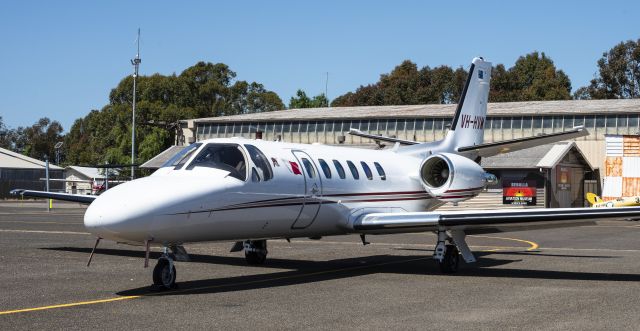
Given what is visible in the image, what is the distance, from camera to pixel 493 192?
5578 cm

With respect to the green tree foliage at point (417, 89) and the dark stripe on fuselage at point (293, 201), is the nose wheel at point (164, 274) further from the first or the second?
the green tree foliage at point (417, 89)

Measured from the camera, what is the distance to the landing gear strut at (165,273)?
41.7 feet

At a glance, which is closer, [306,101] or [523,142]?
[523,142]

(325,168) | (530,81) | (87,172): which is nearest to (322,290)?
(325,168)

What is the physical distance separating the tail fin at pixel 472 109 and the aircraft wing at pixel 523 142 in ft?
2.67

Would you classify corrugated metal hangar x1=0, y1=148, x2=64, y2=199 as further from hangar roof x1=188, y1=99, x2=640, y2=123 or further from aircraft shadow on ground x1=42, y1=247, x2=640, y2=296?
aircraft shadow on ground x1=42, y1=247, x2=640, y2=296

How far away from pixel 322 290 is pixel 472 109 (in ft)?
36.1

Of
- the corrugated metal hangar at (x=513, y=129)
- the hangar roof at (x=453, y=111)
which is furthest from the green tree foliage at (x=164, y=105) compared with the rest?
the hangar roof at (x=453, y=111)

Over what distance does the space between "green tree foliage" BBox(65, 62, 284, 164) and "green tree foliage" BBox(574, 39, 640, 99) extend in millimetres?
43875

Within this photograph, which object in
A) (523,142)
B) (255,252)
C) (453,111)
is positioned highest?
(453,111)

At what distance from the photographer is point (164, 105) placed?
348ft

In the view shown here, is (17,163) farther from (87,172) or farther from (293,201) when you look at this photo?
(293,201)

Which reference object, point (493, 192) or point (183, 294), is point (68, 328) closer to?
point (183, 294)

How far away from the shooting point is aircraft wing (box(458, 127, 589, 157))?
61.7 ft
